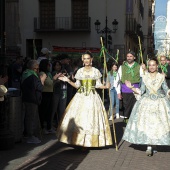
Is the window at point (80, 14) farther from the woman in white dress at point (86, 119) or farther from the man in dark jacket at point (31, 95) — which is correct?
the woman in white dress at point (86, 119)

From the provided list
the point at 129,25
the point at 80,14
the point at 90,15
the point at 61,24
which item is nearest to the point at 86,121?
the point at 90,15

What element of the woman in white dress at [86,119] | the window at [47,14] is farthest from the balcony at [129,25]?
the woman in white dress at [86,119]

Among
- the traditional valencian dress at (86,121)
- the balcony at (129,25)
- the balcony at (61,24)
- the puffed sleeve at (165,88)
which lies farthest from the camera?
the balcony at (129,25)

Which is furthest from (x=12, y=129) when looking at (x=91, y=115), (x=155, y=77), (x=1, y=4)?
(x=155, y=77)

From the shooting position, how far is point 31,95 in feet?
24.7

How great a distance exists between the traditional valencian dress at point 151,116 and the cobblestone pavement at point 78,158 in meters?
0.32

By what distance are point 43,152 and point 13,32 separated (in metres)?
22.3

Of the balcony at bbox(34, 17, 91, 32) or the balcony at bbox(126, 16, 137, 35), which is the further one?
the balcony at bbox(126, 16, 137, 35)

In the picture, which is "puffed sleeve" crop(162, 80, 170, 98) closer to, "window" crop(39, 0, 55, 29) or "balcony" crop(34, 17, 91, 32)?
→ "balcony" crop(34, 17, 91, 32)

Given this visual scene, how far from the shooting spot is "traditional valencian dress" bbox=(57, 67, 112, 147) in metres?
6.92

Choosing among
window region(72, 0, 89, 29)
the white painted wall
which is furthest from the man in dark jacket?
window region(72, 0, 89, 29)

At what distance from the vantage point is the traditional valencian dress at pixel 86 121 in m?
6.92

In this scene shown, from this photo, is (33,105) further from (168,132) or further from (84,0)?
(84,0)

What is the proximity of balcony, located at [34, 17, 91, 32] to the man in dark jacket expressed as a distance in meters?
20.0
